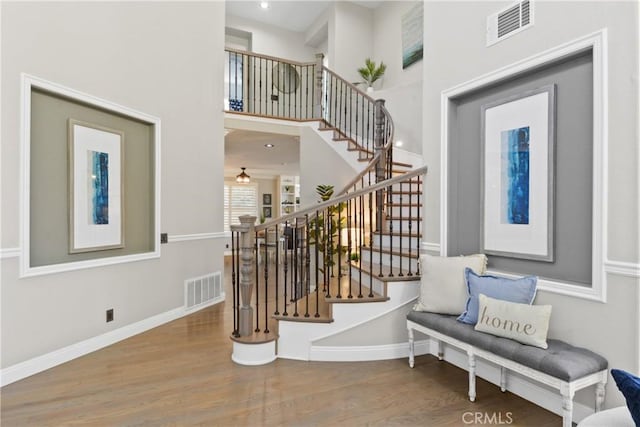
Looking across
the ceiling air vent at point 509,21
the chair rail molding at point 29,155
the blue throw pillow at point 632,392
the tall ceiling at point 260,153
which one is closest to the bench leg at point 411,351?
the blue throw pillow at point 632,392

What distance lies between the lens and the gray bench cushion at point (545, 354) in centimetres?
182

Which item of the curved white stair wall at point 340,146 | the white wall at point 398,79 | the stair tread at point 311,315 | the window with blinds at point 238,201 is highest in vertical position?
the white wall at point 398,79

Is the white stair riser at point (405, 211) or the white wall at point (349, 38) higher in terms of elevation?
the white wall at point (349, 38)

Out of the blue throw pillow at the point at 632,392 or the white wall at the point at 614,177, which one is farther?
the white wall at the point at 614,177

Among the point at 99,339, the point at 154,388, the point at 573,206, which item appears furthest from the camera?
the point at 99,339

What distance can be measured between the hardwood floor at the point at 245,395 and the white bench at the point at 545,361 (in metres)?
0.28

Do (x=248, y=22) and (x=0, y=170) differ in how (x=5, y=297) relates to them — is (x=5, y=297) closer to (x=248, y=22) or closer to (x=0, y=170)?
(x=0, y=170)

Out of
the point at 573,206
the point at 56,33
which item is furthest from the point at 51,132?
the point at 573,206

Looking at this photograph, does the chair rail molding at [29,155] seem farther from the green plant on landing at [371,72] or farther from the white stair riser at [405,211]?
the green plant on landing at [371,72]

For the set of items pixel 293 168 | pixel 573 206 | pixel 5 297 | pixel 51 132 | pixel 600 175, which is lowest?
pixel 5 297

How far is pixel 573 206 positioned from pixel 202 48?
4.33 m

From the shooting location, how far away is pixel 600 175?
194cm

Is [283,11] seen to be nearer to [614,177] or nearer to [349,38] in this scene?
[349,38]

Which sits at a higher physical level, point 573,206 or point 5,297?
point 573,206
